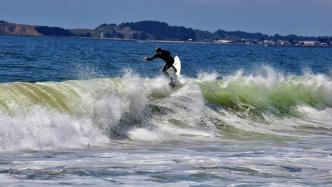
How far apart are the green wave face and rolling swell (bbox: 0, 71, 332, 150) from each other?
56 mm

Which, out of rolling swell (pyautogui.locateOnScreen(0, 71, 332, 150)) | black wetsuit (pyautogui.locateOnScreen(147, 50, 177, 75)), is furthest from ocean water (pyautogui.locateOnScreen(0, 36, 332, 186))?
black wetsuit (pyautogui.locateOnScreen(147, 50, 177, 75))

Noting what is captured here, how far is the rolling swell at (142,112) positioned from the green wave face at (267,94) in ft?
0.18

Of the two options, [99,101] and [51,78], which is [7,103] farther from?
[51,78]

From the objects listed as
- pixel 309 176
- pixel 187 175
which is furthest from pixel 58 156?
pixel 309 176

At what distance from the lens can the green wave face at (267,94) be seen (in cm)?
2611

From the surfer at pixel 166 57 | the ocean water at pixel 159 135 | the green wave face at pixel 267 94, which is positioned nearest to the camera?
the ocean water at pixel 159 135

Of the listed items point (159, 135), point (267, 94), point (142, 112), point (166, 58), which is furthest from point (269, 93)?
point (159, 135)

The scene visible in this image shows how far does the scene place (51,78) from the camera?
1437 inches

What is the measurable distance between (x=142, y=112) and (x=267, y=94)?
31.7ft

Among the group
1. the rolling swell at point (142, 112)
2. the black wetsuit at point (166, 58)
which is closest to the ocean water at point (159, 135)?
the rolling swell at point (142, 112)

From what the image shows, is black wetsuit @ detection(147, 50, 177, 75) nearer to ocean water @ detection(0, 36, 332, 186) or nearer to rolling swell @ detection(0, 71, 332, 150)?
ocean water @ detection(0, 36, 332, 186)

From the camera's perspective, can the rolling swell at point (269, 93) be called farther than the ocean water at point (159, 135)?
Yes

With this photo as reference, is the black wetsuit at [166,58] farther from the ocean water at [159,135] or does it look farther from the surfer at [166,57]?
the ocean water at [159,135]

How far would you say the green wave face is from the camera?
2611 cm
